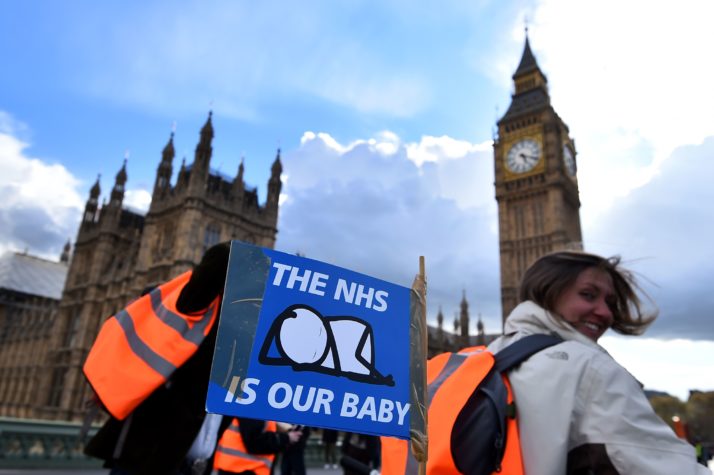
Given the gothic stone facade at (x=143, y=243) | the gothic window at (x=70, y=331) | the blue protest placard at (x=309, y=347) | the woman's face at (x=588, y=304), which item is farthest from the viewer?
the gothic window at (x=70, y=331)

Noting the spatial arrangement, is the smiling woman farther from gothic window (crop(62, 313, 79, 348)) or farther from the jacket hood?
gothic window (crop(62, 313, 79, 348))

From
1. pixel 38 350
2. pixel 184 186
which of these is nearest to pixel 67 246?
pixel 38 350

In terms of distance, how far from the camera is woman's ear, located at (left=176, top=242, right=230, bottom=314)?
7.80 feet

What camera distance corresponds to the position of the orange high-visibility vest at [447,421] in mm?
1370

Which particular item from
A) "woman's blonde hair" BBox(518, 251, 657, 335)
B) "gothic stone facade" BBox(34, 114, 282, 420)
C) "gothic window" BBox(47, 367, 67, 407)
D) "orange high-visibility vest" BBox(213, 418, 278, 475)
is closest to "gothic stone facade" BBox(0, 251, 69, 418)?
"gothic window" BBox(47, 367, 67, 407)

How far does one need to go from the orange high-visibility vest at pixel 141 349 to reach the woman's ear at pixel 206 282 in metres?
0.06

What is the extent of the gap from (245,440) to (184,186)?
34527 mm

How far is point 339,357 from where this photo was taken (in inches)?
59.7

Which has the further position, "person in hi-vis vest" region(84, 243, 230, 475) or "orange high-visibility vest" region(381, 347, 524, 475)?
"person in hi-vis vest" region(84, 243, 230, 475)

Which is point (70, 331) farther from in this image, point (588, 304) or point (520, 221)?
point (588, 304)

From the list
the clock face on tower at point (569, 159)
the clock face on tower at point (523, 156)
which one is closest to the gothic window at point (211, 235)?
the clock face on tower at point (523, 156)

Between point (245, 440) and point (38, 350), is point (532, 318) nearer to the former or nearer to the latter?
point (245, 440)

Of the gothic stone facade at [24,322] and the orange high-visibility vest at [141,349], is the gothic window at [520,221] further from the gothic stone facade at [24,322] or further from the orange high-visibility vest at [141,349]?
the orange high-visibility vest at [141,349]

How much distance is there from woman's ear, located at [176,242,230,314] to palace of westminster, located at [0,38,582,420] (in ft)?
98.3
